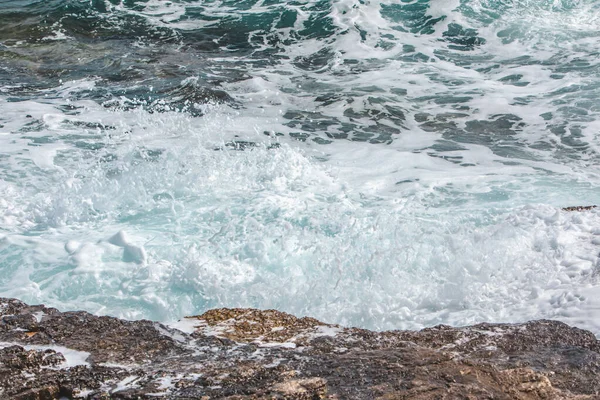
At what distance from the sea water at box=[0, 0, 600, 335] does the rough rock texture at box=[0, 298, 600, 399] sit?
1.32 m

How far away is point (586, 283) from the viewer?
15.3ft

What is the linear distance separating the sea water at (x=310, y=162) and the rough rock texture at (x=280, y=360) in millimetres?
1319

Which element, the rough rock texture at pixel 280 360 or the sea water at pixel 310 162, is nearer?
the rough rock texture at pixel 280 360

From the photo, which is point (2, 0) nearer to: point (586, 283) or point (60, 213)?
point (60, 213)

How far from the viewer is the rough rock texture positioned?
2344 mm

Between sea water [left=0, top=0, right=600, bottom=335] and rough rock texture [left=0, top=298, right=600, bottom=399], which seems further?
sea water [left=0, top=0, right=600, bottom=335]

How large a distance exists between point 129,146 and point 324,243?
3.76m

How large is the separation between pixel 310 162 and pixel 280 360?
5542mm

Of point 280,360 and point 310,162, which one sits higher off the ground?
point 280,360

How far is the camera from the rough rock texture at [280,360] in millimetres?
2344

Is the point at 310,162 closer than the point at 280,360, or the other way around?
the point at 280,360

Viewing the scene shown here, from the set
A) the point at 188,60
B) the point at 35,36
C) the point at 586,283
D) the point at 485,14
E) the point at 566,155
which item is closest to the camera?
the point at 586,283

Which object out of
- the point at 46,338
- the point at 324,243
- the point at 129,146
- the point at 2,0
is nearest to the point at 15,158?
the point at 129,146

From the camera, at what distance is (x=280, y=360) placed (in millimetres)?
2727
